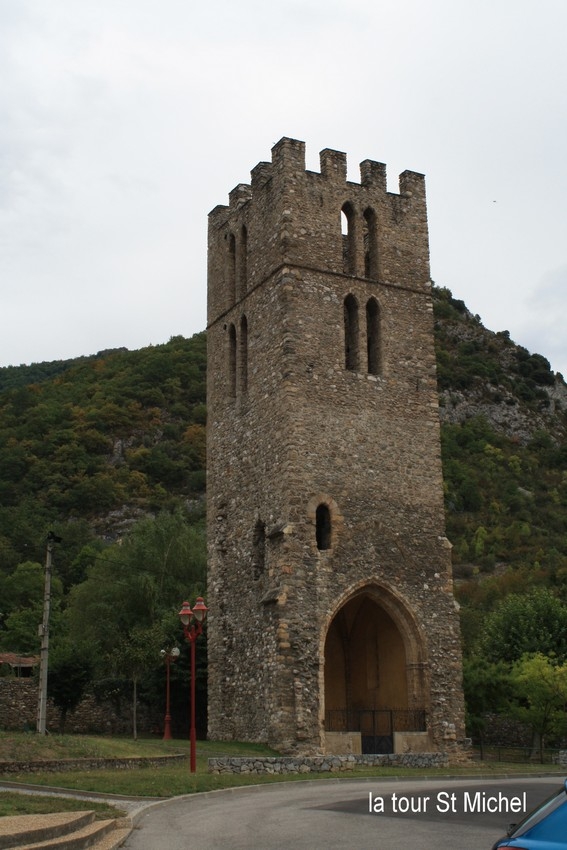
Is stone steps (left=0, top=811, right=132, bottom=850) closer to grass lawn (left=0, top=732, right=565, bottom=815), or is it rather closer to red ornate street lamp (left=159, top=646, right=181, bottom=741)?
grass lawn (left=0, top=732, right=565, bottom=815)

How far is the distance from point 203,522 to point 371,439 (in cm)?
3458

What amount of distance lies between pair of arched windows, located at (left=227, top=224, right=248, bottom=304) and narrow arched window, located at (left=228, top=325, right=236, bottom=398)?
Result: 978mm

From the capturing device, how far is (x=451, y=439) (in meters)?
84.5

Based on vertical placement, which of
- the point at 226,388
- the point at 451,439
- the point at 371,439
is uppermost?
the point at 451,439

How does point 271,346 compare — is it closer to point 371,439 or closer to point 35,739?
point 371,439

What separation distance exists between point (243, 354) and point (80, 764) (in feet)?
45.0

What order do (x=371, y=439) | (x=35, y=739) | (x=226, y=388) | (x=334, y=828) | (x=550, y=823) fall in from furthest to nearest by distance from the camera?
(x=226, y=388)
(x=371, y=439)
(x=35, y=739)
(x=334, y=828)
(x=550, y=823)

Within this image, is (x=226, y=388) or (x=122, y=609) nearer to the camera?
(x=226, y=388)

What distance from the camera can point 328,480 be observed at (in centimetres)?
2688

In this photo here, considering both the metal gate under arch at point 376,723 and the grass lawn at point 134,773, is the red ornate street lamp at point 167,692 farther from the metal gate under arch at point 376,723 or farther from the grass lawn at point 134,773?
the metal gate under arch at point 376,723

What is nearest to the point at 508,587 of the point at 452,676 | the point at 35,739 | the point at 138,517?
the point at 138,517

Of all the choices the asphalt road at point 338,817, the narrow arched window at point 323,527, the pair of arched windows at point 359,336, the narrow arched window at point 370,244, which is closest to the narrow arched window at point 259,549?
the narrow arched window at point 323,527

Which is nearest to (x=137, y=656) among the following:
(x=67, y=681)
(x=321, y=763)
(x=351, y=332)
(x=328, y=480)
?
(x=67, y=681)

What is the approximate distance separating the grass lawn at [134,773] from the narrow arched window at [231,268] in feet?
43.8
